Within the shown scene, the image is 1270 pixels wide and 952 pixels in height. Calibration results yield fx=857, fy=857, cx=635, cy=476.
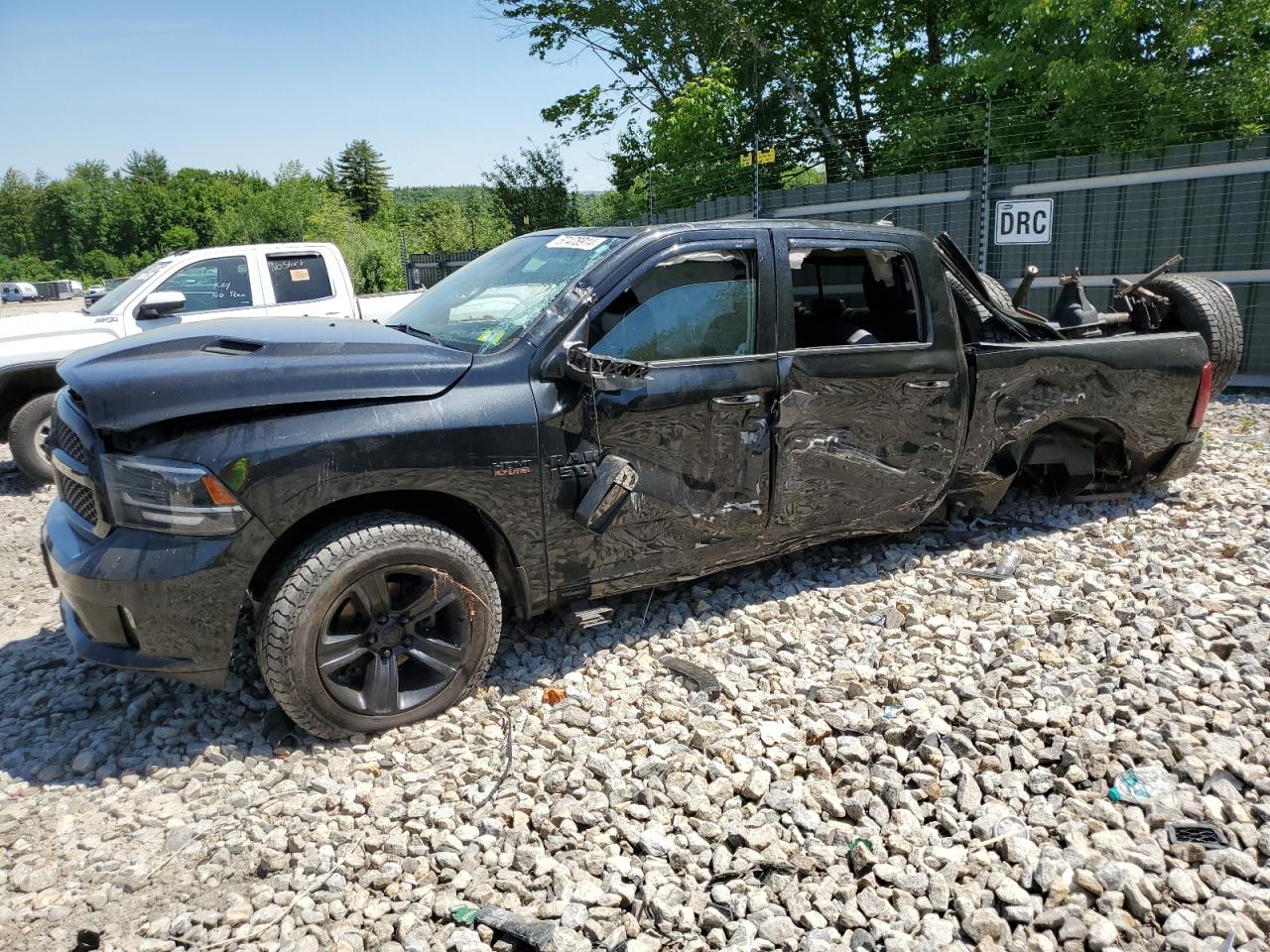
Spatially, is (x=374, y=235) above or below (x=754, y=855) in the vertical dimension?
above

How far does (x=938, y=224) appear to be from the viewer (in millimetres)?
11273

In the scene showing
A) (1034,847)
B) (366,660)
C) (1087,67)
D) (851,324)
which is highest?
(1087,67)

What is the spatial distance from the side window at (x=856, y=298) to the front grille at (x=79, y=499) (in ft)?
10.0

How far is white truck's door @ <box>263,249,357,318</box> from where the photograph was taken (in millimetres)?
8359

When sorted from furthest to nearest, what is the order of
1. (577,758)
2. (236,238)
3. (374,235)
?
(236,238), (374,235), (577,758)

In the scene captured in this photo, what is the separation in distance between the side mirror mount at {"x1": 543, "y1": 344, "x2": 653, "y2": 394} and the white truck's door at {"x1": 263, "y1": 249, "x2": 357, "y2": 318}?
5.69 metres

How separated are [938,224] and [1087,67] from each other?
96.1 inches

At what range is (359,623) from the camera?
3.22 meters

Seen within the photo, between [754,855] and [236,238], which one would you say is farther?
[236,238]

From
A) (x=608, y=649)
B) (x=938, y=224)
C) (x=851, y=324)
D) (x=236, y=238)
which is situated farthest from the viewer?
(x=236, y=238)

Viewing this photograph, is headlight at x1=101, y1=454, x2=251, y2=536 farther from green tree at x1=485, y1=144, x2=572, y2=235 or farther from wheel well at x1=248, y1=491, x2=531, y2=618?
green tree at x1=485, y1=144, x2=572, y2=235

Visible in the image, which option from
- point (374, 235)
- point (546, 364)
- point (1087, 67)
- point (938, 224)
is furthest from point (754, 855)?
point (374, 235)

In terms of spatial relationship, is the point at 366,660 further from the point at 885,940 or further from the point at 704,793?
the point at 885,940

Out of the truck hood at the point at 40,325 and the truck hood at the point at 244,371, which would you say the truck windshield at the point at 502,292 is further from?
the truck hood at the point at 40,325
